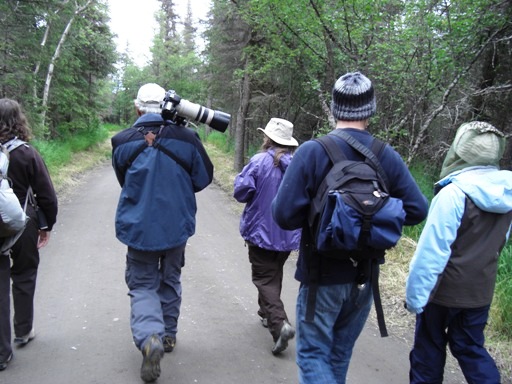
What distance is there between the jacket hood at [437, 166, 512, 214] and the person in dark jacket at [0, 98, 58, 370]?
3.19 m

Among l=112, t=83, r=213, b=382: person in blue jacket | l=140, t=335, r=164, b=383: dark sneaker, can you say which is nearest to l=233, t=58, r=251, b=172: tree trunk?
l=112, t=83, r=213, b=382: person in blue jacket

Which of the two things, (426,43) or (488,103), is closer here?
(426,43)

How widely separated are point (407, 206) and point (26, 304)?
124 inches

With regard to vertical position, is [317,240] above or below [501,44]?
below

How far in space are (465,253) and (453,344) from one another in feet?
2.10

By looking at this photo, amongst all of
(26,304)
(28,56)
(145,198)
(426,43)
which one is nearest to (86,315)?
(26,304)

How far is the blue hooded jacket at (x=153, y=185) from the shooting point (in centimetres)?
345

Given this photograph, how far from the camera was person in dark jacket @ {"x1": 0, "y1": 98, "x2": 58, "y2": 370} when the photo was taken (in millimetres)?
3506

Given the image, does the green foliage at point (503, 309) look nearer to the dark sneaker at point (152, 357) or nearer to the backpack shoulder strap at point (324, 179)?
the backpack shoulder strap at point (324, 179)

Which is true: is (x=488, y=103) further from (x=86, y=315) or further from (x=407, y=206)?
(x=86, y=315)

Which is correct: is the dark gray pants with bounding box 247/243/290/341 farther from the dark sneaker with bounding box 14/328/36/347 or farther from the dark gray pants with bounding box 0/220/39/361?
the dark sneaker with bounding box 14/328/36/347

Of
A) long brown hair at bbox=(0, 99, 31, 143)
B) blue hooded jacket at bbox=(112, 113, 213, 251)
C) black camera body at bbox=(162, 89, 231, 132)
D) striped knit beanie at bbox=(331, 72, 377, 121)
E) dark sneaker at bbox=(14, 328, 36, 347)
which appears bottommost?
dark sneaker at bbox=(14, 328, 36, 347)

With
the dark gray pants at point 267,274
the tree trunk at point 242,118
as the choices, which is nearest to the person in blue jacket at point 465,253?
the dark gray pants at point 267,274

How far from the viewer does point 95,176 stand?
16031mm
